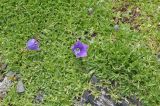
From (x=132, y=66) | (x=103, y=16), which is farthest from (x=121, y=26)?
(x=132, y=66)

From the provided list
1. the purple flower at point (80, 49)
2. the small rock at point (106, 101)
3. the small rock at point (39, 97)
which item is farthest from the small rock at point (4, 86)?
the small rock at point (106, 101)

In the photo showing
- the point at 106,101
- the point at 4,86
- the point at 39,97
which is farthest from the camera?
the point at 4,86

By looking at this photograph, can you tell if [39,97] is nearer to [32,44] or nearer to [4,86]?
[4,86]

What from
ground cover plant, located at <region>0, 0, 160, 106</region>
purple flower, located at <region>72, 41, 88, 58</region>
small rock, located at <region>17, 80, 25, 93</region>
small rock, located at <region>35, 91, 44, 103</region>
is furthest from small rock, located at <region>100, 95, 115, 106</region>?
small rock, located at <region>17, 80, 25, 93</region>

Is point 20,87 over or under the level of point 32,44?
under

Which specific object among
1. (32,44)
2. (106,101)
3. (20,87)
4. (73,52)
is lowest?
(106,101)

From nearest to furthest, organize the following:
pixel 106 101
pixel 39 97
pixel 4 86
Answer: pixel 106 101, pixel 39 97, pixel 4 86

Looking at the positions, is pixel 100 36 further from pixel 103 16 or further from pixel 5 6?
pixel 5 6

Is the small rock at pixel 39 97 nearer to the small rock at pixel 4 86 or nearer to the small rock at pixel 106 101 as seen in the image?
the small rock at pixel 4 86

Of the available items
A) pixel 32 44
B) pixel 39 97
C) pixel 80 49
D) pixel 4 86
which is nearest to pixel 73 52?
pixel 80 49
